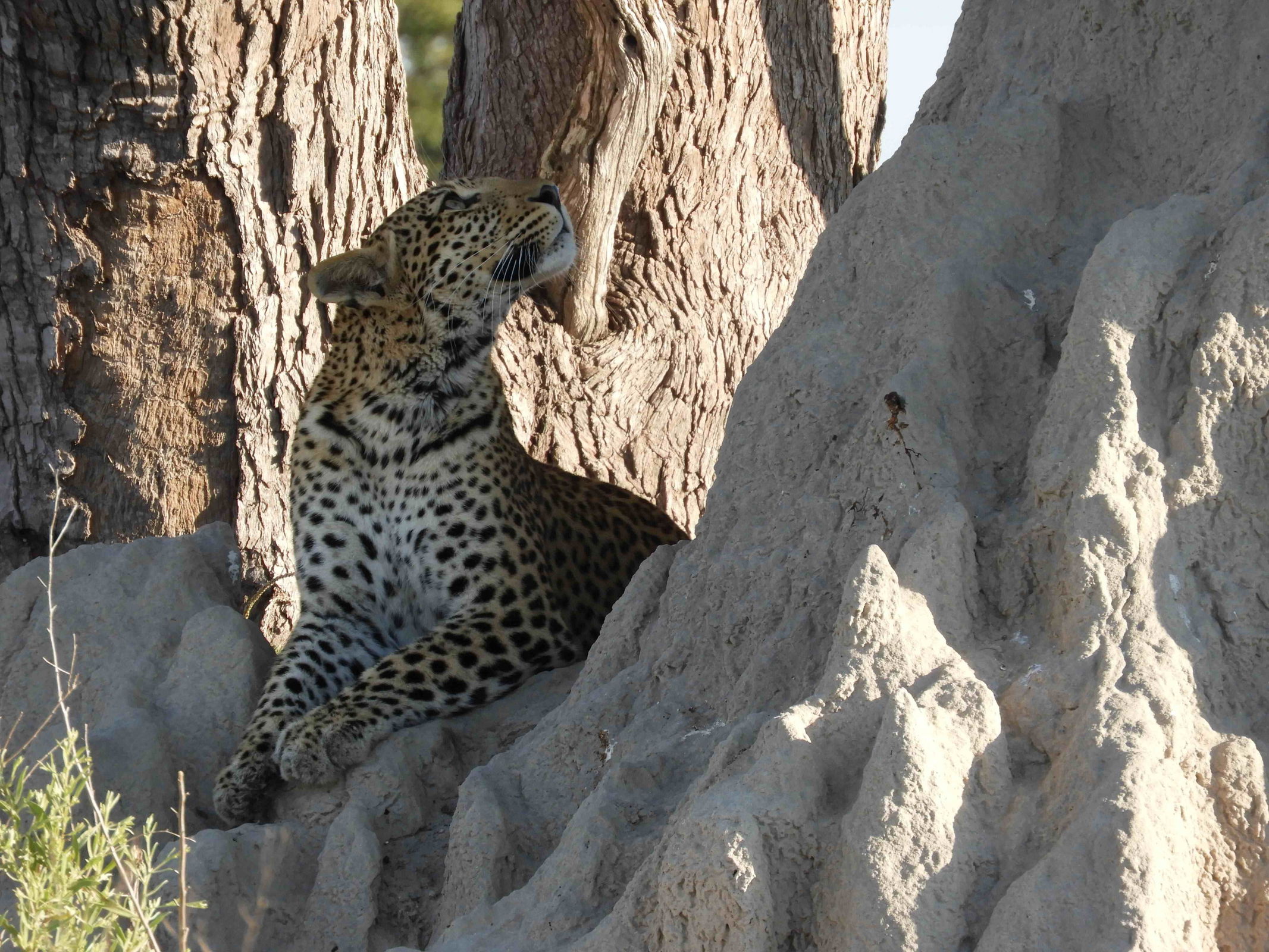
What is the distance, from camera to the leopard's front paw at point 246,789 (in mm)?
5344

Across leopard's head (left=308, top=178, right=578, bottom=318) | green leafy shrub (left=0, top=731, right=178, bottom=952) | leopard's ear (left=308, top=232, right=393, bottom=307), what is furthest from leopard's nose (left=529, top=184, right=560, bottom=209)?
green leafy shrub (left=0, top=731, right=178, bottom=952)

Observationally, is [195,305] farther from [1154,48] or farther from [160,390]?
[1154,48]

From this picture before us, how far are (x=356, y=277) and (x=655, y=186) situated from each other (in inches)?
91.7

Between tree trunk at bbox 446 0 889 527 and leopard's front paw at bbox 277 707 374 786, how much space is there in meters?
3.07

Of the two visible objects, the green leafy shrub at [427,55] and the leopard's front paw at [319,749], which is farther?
the green leafy shrub at [427,55]

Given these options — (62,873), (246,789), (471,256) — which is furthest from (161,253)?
(62,873)

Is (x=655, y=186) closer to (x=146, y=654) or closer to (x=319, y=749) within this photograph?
(x=146, y=654)

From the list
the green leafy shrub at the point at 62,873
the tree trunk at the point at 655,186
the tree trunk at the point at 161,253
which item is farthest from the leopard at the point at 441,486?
the green leafy shrub at the point at 62,873

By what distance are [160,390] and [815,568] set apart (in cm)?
431

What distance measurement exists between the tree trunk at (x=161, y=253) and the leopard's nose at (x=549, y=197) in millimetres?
1230

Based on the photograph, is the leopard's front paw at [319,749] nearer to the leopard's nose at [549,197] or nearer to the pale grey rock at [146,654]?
the pale grey rock at [146,654]

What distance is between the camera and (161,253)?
7.43 m

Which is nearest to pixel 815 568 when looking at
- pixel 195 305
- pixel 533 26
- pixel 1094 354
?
pixel 1094 354

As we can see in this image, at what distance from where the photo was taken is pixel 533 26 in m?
8.71
